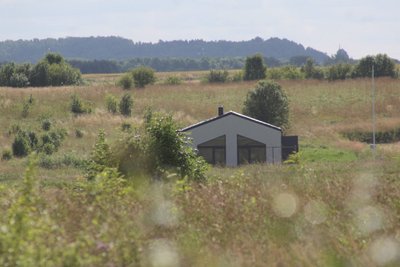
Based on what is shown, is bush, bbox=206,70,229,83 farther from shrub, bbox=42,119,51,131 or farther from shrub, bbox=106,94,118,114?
shrub, bbox=42,119,51,131

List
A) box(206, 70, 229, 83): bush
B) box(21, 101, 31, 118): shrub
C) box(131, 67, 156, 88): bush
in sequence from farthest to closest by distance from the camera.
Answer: box(206, 70, 229, 83): bush → box(131, 67, 156, 88): bush → box(21, 101, 31, 118): shrub

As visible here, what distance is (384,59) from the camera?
90688 mm

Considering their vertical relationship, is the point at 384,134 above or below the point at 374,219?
below

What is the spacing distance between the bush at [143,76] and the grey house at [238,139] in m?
46.9

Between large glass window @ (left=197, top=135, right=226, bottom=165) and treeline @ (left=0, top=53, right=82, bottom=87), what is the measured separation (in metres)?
49.8

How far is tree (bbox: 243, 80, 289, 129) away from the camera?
5209 centimetres

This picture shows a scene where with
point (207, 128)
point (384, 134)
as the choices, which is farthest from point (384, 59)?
point (207, 128)

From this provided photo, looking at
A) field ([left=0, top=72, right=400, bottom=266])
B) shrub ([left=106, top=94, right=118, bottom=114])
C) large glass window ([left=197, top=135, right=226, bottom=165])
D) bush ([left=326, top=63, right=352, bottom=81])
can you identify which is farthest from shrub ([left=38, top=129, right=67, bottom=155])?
bush ([left=326, top=63, right=352, bottom=81])

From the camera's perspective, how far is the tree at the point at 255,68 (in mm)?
95125

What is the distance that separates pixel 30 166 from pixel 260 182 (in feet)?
11.7

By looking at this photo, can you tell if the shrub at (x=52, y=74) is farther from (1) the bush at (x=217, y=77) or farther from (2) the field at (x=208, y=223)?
A: (2) the field at (x=208, y=223)

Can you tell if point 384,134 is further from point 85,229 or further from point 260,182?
point 85,229

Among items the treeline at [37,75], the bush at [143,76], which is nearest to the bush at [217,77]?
the bush at [143,76]

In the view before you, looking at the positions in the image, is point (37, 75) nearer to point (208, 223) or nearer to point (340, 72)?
point (340, 72)
